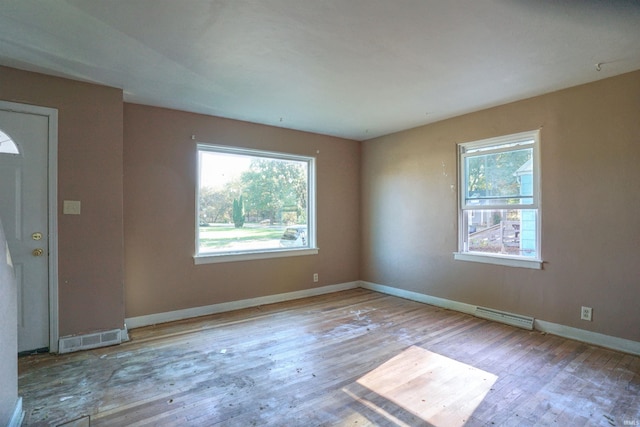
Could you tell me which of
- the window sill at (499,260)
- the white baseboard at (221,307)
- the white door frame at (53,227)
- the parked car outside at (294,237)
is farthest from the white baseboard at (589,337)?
the white door frame at (53,227)

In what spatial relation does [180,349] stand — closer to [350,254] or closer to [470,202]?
[350,254]

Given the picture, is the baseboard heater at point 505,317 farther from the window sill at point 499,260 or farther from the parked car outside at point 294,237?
the parked car outside at point 294,237

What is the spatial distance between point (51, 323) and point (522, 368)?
163 inches

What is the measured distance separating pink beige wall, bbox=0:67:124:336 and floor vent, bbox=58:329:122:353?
0.05 metres

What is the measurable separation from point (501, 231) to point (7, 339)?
448 cm

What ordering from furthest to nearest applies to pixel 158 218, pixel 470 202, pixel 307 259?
pixel 307 259, pixel 470 202, pixel 158 218

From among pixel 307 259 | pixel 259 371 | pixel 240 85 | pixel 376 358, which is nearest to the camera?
pixel 259 371

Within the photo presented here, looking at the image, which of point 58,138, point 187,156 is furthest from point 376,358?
point 58,138

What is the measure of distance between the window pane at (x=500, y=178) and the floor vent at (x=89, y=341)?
14.1 feet

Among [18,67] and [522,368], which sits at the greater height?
[18,67]

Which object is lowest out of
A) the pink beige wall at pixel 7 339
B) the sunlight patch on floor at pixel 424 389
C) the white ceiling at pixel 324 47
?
the sunlight patch on floor at pixel 424 389

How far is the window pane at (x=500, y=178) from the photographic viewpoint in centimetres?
369

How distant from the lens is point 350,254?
18.4ft

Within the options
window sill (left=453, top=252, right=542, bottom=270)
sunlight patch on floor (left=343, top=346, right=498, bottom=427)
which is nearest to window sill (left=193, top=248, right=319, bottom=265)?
window sill (left=453, top=252, right=542, bottom=270)
